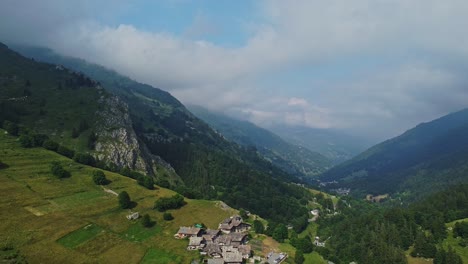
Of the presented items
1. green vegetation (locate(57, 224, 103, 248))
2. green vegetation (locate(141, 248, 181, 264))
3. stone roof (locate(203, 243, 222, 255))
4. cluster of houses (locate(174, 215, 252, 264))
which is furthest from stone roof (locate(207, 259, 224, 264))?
green vegetation (locate(57, 224, 103, 248))

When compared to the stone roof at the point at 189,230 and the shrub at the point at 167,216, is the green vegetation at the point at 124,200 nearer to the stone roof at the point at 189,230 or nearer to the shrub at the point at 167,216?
the shrub at the point at 167,216

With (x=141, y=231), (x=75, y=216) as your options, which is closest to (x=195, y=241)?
(x=141, y=231)

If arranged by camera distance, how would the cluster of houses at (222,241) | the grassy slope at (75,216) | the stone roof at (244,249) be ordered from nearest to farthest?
the grassy slope at (75,216) → the cluster of houses at (222,241) → the stone roof at (244,249)

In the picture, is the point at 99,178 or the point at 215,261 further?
the point at 99,178

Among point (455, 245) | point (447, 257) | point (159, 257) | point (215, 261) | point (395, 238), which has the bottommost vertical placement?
point (159, 257)

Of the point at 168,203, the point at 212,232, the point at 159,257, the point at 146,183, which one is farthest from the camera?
the point at 146,183

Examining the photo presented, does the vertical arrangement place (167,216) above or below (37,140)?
below

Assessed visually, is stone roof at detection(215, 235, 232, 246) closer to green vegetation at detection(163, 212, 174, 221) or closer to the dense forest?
green vegetation at detection(163, 212, 174, 221)

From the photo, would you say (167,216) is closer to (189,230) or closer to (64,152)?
(189,230)

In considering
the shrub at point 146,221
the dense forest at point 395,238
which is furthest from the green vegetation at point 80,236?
the dense forest at point 395,238
